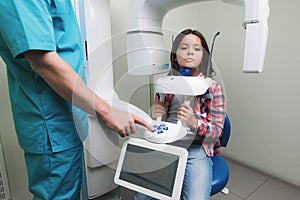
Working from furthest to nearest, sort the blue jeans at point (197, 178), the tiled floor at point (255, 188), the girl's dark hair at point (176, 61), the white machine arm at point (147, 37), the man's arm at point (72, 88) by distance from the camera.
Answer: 1. the tiled floor at point (255, 188)
2. the girl's dark hair at point (176, 61)
3. the blue jeans at point (197, 178)
4. the white machine arm at point (147, 37)
5. the man's arm at point (72, 88)

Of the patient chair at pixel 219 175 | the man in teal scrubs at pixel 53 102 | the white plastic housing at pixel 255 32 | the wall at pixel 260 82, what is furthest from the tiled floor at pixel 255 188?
the white plastic housing at pixel 255 32

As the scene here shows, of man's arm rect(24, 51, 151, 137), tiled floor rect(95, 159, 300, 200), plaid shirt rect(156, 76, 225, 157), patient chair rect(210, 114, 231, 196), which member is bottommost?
tiled floor rect(95, 159, 300, 200)

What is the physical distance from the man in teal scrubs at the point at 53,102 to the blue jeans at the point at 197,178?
13.6 inches

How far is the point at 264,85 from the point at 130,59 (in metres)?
1.18

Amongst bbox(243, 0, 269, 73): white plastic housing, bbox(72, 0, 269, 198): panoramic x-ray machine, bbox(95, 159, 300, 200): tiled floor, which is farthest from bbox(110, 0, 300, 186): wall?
bbox(243, 0, 269, 73): white plastic housing

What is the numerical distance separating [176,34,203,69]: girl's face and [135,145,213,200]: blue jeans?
15.4 inches

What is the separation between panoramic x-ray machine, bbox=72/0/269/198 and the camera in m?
0.60

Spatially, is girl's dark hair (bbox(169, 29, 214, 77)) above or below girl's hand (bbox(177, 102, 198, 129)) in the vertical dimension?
above

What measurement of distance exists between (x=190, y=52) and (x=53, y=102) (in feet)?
1.98

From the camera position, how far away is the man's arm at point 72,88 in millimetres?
568

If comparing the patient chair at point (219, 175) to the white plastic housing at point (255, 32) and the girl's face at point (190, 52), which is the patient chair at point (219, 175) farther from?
the white plastic housing at point (255, 32)

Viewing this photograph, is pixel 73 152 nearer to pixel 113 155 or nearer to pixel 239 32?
pixel 113 155

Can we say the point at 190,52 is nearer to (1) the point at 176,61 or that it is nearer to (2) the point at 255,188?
(1) the point at 176,61

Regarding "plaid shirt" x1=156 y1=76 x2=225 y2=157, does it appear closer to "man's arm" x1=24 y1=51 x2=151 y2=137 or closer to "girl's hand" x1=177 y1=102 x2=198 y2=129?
"girl's hand" x1=177 y1=102 x2=198 y2=129
